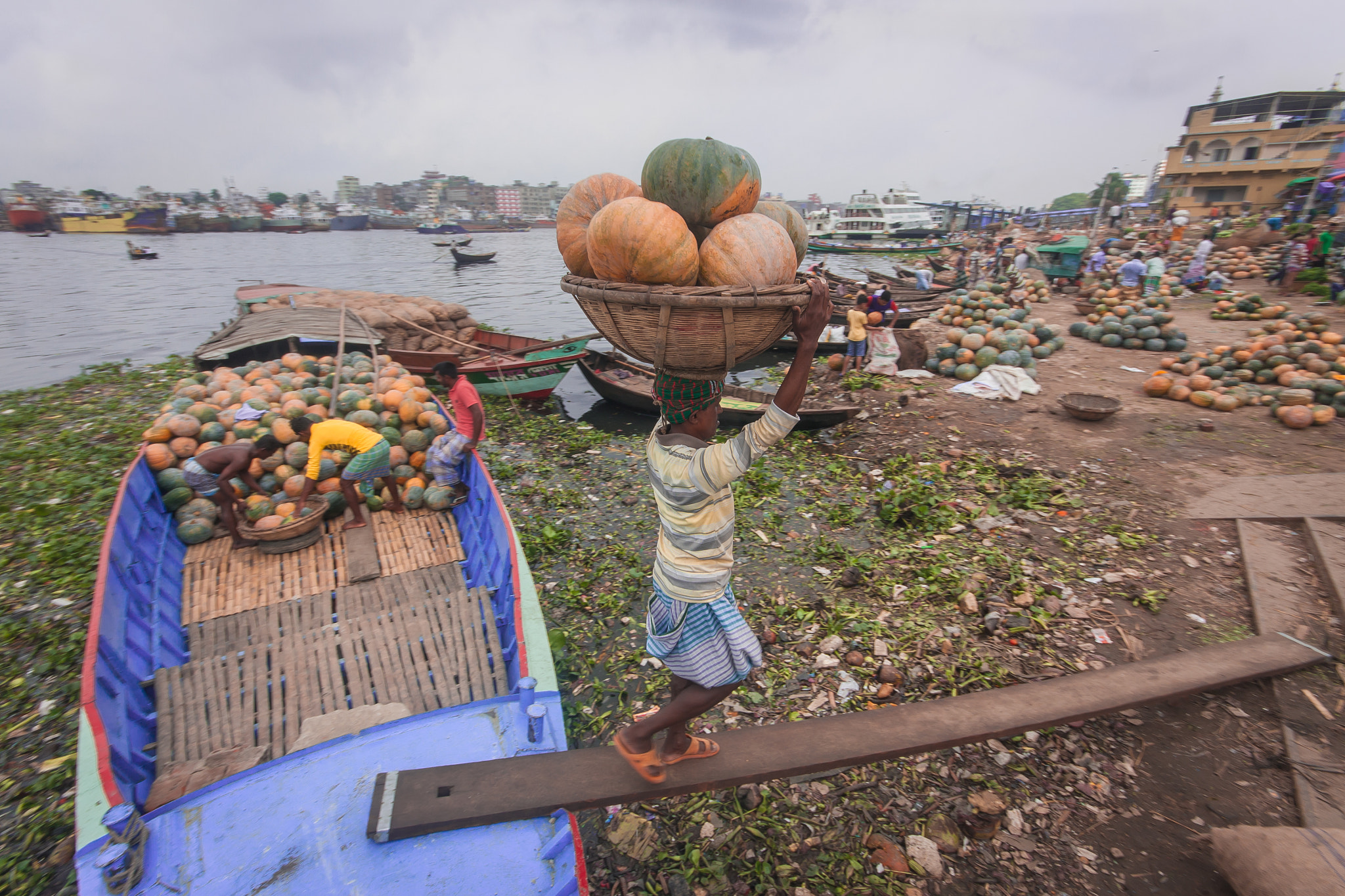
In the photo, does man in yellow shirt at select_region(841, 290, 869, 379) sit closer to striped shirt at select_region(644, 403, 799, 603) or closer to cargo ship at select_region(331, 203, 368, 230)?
striped shirt at select_region(644, 403, 799, 603)

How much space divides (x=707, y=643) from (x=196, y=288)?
48.2 m

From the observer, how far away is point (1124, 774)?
3.13 m

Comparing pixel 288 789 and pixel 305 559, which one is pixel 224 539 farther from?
pixel 288 789

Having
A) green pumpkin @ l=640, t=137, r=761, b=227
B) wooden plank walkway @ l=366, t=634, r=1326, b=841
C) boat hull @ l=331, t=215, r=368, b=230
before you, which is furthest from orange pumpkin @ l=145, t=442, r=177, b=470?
boat hull @ l=331, t=215, r=368, b=230

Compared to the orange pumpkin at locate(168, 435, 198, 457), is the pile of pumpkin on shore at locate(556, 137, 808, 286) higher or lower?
higher

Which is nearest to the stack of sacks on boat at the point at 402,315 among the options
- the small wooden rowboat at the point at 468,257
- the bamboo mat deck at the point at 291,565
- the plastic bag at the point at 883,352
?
the bamboo mat deck at the point at 291,565

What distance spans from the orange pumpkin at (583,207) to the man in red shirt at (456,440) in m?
3.56

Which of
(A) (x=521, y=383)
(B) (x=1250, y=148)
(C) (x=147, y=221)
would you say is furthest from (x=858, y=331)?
(C) (x=147, y=221)

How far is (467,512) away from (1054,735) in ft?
15.6

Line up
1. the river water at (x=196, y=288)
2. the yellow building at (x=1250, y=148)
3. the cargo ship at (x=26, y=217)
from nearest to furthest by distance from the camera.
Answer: the river water at (x=196, y=288)
the yellow building at (x=1250, y=148)
the cargo ship at (x=26, y=217)

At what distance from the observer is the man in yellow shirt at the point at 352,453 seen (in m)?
5.02

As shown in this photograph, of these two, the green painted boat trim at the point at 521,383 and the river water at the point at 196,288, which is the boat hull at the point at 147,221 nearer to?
the river water at the point at 196,288

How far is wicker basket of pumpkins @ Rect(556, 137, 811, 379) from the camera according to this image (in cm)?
176

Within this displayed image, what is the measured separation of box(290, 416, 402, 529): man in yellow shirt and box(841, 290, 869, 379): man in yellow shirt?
836 centimetres
